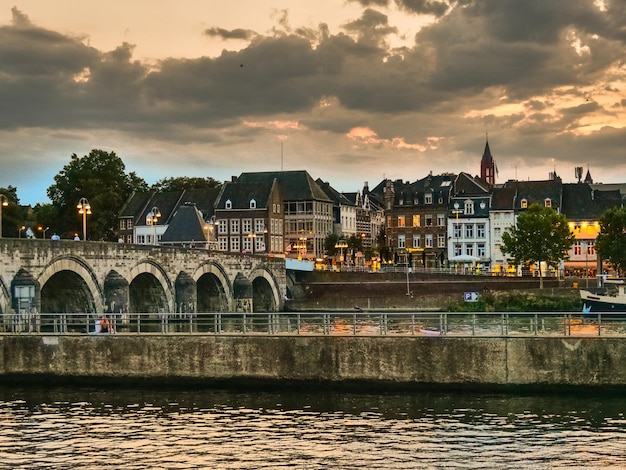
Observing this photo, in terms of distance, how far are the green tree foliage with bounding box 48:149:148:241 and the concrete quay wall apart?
97355 mm

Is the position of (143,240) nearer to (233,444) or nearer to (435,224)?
(435,224)

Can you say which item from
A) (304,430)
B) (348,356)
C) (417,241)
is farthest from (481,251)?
(304,430)

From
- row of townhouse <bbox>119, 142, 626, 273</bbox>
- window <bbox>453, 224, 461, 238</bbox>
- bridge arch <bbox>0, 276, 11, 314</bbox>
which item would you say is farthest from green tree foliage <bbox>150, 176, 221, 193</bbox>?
bridge arch <bbox>0, 276, 11, 314</bbox>

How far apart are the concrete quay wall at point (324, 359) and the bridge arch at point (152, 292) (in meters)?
32.6

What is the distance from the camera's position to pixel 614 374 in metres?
33.8

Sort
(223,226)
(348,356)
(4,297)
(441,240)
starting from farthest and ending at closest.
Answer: (441,240)
(223,226)
(4,297)
(348,356)

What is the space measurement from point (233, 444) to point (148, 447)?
2.24 meters

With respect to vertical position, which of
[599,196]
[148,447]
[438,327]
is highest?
[599,196]

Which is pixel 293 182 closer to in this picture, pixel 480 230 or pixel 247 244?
pixel 247 244

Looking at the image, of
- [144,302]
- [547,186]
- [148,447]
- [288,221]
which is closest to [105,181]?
[288,221]

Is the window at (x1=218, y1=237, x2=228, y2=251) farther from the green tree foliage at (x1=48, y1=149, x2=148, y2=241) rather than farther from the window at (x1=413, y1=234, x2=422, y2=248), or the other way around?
the window at (x1=413, y1=234, x2=422, y2=248)

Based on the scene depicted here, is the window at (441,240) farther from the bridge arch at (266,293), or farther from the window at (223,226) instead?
the bridge arch at (266,293)

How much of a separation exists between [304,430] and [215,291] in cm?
5691

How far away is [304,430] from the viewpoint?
29.0 meters
